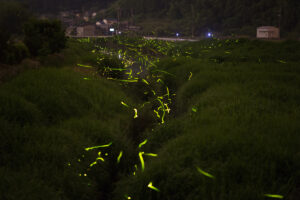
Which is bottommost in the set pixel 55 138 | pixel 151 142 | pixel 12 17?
pixel 151 142

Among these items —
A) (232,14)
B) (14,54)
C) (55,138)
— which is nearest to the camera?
(55,138)

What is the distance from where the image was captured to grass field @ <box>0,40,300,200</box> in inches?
171

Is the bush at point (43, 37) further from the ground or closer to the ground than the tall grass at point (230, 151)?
further from the ground

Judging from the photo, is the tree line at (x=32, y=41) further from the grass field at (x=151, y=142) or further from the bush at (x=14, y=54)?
the grass field at (x=151, y=142)

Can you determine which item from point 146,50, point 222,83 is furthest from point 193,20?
point 222,83

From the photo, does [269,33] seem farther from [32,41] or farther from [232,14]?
[32,41]

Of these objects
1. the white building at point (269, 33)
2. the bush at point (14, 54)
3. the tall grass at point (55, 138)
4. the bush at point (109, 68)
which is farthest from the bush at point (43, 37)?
the white building at point (269, 33)

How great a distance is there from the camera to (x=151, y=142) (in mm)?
6926

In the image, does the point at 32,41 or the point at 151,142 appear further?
the point at 32,41

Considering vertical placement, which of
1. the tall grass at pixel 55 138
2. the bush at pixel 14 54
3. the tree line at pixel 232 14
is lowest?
the tall grass at pixel 55 138

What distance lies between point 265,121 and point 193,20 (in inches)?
1618

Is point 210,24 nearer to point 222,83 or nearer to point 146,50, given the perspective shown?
point 146,50

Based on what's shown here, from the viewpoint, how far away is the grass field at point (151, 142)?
435cm

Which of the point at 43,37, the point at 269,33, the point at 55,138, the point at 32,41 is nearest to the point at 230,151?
the point at 55,138
